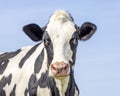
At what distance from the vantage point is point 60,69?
58.6 feet

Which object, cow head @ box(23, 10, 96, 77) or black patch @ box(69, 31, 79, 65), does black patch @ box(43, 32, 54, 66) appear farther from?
black patch @ box(69, 31, 79, 65)

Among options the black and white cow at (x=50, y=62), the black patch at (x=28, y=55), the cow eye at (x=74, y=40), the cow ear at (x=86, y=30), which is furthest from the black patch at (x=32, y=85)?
the cow ear at (x=86, y=30)

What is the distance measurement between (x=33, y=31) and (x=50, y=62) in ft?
3.85

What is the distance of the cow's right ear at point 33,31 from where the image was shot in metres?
19.5

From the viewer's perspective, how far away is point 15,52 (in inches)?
842

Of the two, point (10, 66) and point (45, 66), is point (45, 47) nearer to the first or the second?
point (45, 66)

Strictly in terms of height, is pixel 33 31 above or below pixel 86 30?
above

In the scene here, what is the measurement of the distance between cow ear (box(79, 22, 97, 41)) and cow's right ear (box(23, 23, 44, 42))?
1.04 metres

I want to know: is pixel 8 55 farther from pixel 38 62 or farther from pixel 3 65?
pixel 38 62

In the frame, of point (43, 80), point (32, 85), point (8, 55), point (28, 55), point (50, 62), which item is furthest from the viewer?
point (8, 55)

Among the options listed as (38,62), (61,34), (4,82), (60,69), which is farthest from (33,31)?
(60,69)

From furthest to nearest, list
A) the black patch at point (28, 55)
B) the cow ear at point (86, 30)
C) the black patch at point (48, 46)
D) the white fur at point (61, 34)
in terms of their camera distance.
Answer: the black patch at point (28, 55)
the cow ear at point (86, 30)
the black patch at point (48, 46)
the white fur at point (61, 34)

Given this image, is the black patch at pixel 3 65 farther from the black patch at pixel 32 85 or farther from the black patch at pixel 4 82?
the black patch at pixel 32 85

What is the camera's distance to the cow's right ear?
1945cm
